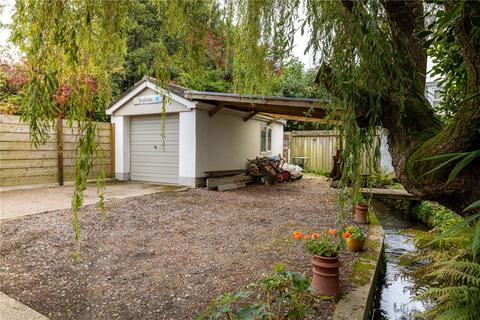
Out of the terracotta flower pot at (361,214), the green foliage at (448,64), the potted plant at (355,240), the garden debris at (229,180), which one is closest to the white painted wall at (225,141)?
the garden debris at (229,180)

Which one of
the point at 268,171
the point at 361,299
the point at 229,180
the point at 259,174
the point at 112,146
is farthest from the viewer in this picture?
the point at 259,174

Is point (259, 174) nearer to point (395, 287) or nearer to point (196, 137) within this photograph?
point (196, 137)

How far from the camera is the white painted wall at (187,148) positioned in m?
8.12

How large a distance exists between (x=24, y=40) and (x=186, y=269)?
233 cm

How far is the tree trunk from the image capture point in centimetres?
144

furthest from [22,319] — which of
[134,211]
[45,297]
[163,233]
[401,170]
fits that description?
[134,211]

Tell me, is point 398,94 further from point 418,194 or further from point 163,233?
point 163,233

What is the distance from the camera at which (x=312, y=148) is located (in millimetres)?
13414

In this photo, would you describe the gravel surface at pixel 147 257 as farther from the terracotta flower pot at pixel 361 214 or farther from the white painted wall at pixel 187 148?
the white painted wall at pixel 187 148

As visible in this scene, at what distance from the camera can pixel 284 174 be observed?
10.6 metres

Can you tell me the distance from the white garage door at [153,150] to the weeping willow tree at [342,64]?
6732 millimetres

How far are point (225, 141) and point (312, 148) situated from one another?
5450 mm

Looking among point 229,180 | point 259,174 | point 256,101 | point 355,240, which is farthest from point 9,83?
point 355,240

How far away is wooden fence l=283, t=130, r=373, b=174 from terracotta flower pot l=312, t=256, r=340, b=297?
35.0ft
